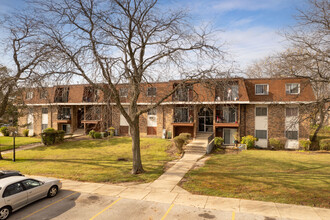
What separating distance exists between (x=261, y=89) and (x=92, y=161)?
760 inches

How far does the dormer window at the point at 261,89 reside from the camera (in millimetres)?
23922

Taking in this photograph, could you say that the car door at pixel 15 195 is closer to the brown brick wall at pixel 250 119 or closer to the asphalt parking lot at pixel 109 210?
the asphalt parking lot at pixel 109 210

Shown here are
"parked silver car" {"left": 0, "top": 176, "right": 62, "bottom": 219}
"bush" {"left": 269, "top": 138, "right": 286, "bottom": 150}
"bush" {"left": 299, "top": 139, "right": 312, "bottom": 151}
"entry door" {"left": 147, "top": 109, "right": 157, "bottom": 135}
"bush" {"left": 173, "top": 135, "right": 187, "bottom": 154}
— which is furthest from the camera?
"entry door" {"left": 147, "top": 109, "right": 157, "bottom": 135}

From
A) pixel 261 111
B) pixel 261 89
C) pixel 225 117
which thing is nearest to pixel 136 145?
pixel 225 117

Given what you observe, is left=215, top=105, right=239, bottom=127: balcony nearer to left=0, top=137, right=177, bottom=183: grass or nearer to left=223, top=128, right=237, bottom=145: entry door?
left=223, top=128, right=237, bottom=145: entry door

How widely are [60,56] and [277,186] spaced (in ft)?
41.8

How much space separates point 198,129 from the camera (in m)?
25.3

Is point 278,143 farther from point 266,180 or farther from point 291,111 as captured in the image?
point 266,180

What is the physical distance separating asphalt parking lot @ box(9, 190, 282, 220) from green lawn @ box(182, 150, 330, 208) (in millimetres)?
1903

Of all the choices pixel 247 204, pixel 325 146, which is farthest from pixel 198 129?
pixel 247 204

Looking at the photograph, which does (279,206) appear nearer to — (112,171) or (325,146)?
(112,171)

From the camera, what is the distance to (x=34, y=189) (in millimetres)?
8758

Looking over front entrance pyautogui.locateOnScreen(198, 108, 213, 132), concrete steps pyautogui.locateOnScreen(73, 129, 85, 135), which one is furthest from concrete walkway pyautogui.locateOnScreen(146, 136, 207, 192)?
concrete steps pyautogui.locateOnScreen(73, 129, 85, 135)

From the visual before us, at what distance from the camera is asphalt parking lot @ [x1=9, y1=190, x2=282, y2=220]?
758cm
